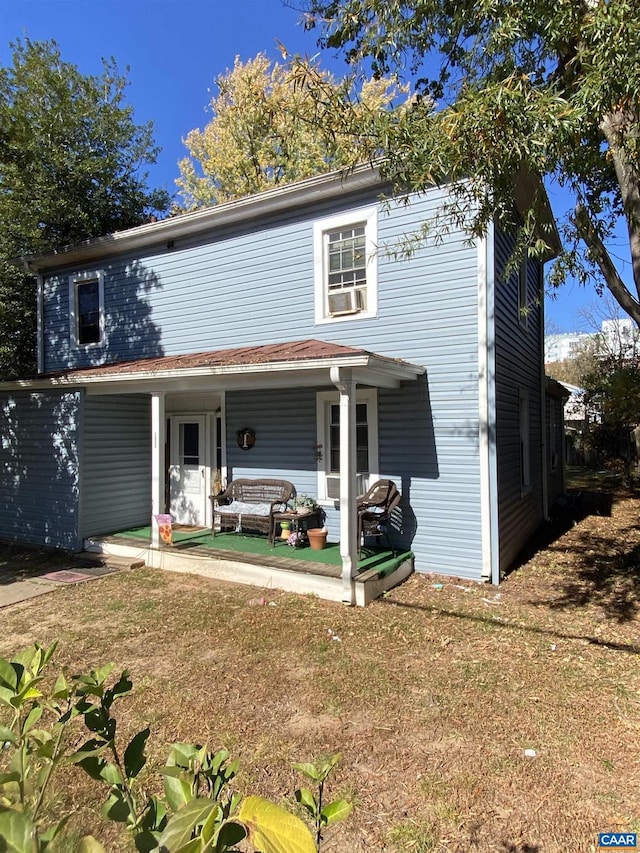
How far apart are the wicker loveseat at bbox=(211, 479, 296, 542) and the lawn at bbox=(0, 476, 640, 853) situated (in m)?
1.48

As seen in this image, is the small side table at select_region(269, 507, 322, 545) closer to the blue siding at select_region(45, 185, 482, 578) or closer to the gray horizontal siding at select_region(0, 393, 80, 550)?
the blue siding at select_region(45, 185, 482, 578)

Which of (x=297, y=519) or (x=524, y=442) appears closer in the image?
(x=297, y=519)

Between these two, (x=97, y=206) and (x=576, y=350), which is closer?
(x=97, y=206)

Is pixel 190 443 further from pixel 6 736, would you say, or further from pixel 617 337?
pixel 617 337

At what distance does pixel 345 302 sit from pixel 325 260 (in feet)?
Answer: 2.63

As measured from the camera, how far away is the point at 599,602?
20.6 feet

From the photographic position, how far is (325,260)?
8.25m

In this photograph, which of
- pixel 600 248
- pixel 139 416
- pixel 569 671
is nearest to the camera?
pixel 569 671

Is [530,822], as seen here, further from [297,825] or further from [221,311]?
[221,311]

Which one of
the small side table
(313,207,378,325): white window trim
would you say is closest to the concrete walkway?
the small side table

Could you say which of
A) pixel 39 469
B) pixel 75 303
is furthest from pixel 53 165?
pixel 39 469

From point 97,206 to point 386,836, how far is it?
15.6 metres

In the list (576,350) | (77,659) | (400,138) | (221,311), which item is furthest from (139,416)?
(576,350)

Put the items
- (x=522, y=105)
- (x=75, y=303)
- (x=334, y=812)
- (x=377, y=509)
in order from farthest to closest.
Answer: (x=75, y=303)
(x=377, y=509)
(x=522, y=105)
(x=334, y=812)
